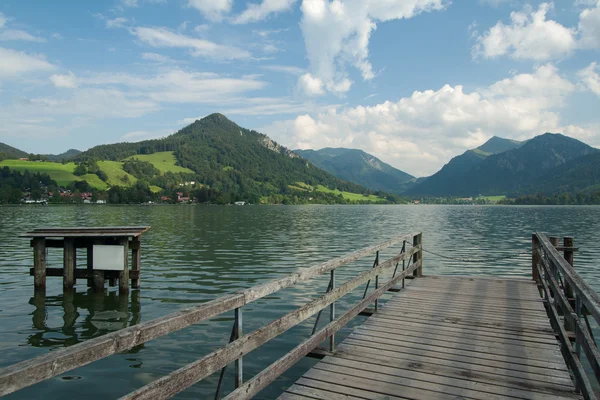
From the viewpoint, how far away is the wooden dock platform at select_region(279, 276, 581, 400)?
19.1ft

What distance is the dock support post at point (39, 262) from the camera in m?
14.9

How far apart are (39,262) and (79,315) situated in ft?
12.1

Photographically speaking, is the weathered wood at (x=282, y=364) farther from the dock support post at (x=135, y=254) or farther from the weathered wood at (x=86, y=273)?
the weathered wood at (x=86, y=273)

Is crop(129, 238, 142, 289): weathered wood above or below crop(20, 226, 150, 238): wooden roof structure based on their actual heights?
below

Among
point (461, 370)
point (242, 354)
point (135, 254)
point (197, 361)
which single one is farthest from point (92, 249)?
point (461, 370)

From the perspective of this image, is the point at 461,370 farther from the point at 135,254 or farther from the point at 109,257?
the point at 109,257

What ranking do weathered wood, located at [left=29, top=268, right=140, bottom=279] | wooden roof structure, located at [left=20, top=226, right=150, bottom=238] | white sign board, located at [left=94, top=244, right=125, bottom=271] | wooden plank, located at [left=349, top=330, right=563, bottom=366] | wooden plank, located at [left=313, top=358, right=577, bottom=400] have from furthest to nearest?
weathered wood, located at [left=29, top=268, right=140, bottom=279]
white sign board, located at [left=94, top=244, right=125, bottom=271]
wooden roof structure, located at [left=20, top=226, right=150, bottom=238]
wooden plank, located at [left=349, top=330, right=563, bottom=366]
wooden plank, located at [left=313, top=358, right=577, bottom=400]

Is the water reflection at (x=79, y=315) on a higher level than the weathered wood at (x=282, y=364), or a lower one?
lower

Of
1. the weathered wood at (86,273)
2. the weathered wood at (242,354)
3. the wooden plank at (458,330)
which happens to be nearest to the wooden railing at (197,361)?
the weathered wood at (242,354)

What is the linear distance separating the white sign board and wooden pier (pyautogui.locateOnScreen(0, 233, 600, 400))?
6.93 m

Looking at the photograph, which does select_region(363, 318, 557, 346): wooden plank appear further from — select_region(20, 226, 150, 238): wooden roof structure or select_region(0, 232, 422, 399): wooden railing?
select_region(20, 226, 150, 238): wooden roof structure

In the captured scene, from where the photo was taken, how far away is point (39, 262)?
15.4 metres

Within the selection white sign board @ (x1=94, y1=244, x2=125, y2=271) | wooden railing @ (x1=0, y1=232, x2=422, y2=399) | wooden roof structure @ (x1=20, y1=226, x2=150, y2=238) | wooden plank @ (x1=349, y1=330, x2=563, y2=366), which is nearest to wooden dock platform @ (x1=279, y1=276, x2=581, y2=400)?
wooden plank @ (x1=349, y1=330, x2=563, y2=366)

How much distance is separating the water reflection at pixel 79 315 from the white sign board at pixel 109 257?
0.99 metres
